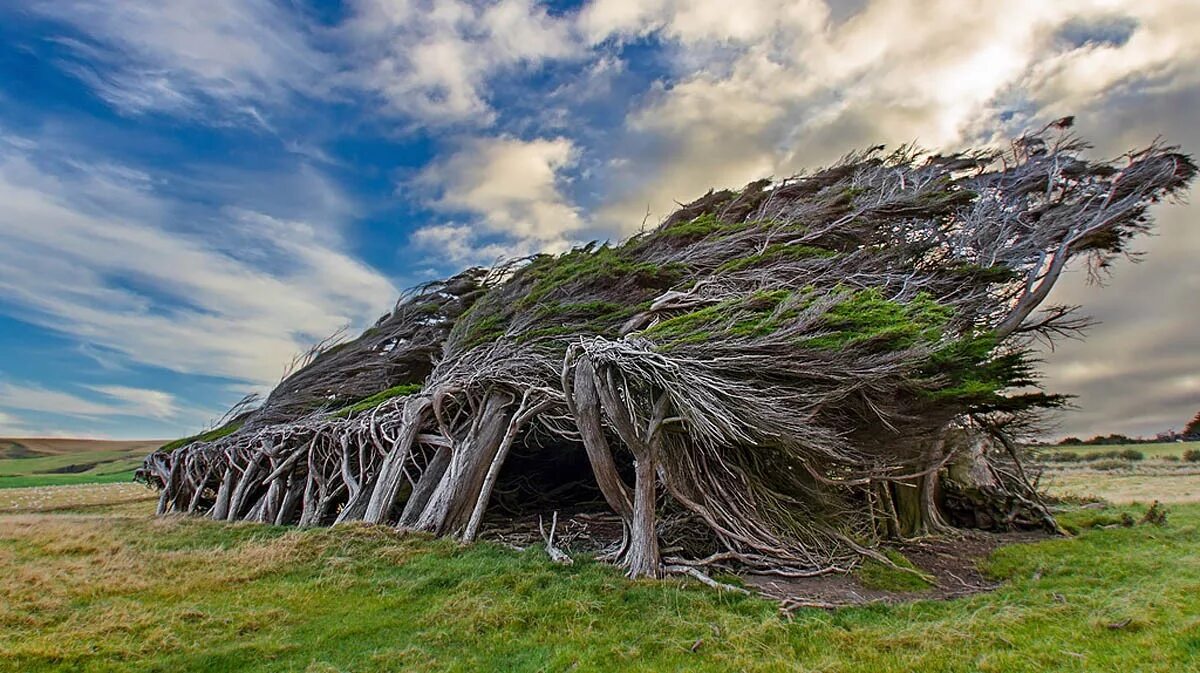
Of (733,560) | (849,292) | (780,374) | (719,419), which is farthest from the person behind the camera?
(733,560)

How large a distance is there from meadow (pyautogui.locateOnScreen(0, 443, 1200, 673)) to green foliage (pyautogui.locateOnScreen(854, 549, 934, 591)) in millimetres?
264

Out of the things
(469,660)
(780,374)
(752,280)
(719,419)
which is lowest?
(469,660)

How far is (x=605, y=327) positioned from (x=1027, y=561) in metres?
7.62

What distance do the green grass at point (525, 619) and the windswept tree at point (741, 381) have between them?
161 cm

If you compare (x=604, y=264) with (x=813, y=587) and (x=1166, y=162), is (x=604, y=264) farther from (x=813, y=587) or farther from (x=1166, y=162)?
(x=1166, y=162)

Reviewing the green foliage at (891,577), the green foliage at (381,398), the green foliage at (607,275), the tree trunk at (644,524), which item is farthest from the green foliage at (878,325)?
the green foliage at (381,398)

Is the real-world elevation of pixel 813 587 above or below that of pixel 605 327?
below

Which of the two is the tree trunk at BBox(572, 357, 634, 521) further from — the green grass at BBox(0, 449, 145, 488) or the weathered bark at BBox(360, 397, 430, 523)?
the green grass at BBox(0, 449, 145, 488)

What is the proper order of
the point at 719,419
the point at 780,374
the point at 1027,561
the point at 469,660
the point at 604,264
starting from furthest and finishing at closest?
the point at 604,264 → the point at 1027,561 → the point at 780,374 → the point at 719,419 → the point at 469,660

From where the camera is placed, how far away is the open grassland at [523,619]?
4918 millimetres

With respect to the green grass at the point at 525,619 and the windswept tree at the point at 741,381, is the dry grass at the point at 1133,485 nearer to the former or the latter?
the windswept tree at the point at 741,381

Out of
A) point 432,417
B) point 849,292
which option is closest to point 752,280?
point 849,292

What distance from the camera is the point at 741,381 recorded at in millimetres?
6957

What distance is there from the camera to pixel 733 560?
8.29 metres
